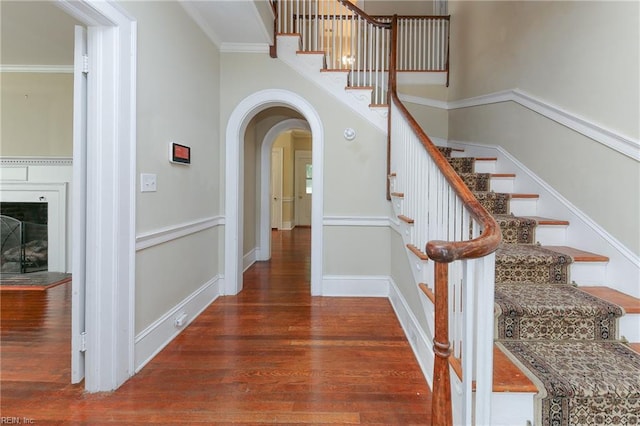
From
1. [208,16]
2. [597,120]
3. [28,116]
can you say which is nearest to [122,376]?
[208,16]

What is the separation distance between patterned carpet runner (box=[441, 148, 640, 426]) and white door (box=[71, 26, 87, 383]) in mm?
2391

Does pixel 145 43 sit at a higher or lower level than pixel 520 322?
higher

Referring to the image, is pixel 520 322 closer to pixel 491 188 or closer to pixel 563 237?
pixel 563 237

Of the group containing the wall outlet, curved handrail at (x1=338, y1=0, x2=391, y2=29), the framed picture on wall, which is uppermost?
curved handrail at (x1=338, y1=0, x2=391, y2=29)

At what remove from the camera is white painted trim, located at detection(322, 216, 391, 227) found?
349 cm

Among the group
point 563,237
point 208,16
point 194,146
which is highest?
point 208,16

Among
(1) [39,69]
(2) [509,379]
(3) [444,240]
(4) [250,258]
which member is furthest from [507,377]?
(1) [39,69]

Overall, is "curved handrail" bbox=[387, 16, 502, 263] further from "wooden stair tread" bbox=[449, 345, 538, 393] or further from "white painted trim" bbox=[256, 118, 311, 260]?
"white painted trim" bbox=[256, 118, 311, 260]

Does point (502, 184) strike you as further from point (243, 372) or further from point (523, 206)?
point (243, 372)

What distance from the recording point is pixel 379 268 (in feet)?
11.5

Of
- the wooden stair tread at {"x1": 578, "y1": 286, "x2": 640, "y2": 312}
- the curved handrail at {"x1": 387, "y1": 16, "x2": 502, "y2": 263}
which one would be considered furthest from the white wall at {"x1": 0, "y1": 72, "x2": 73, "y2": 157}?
the wooden stair tread at {"x1": 578, "y1": 286, "x2": 640, "y2": 312}

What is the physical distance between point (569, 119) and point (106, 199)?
321 cm

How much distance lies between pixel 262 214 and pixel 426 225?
A: 141 inches

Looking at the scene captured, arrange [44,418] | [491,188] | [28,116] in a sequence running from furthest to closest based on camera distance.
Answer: [28,116], [491,188], [44,418]
